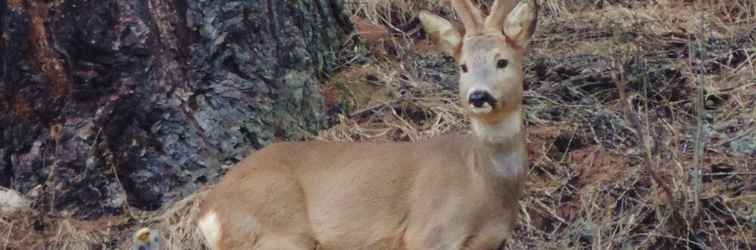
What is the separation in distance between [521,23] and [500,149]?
24.9 inches

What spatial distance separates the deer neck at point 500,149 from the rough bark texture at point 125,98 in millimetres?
1871

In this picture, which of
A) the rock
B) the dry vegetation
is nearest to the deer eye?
the dry vegetation

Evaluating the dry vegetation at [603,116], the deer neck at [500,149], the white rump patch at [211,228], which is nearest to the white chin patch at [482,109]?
the deer neck at [500,149]

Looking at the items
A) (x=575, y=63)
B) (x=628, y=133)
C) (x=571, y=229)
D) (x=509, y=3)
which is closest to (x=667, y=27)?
(x=575, y=63)

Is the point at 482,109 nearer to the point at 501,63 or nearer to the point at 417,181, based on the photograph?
the point at 501,63

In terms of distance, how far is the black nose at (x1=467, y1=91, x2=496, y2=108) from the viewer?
5.99 m

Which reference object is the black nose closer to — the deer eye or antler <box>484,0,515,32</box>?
the deer eye

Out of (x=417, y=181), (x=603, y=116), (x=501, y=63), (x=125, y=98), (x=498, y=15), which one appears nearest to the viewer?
(x=501, y=63)

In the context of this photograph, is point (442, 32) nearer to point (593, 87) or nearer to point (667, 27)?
point (593, 87)

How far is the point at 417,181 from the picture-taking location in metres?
6.48

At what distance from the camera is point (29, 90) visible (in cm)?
741

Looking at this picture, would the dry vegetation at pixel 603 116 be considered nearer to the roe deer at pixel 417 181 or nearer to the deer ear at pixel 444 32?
the roe deer at pixel 417 181

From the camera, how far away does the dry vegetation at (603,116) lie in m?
7.22

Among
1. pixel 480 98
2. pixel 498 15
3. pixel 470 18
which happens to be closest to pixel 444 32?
pixel 470 18
